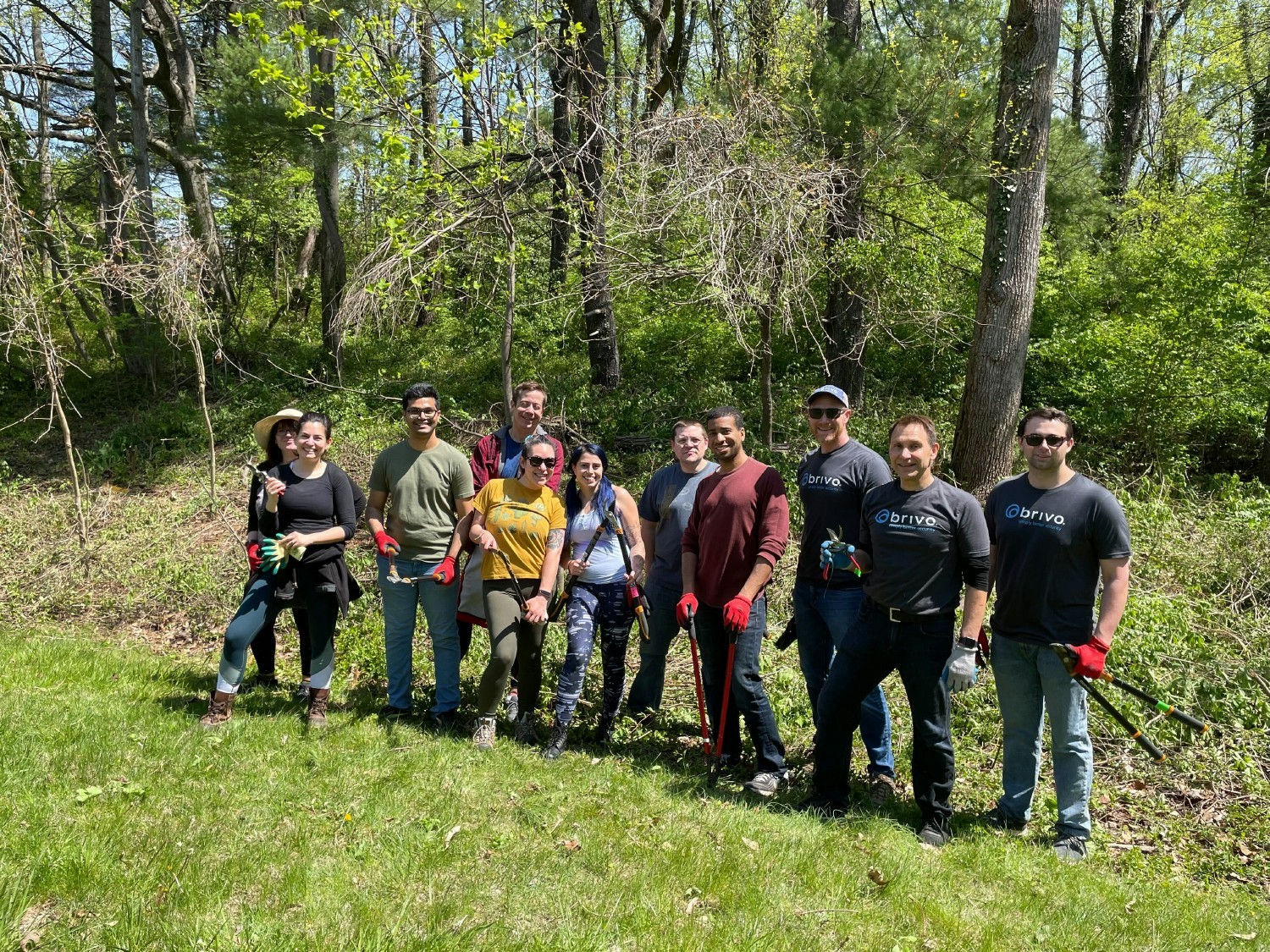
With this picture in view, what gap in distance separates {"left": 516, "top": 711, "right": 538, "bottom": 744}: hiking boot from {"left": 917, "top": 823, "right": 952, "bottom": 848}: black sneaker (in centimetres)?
226

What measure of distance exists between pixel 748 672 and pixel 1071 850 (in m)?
1.73

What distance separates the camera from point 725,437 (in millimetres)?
4699

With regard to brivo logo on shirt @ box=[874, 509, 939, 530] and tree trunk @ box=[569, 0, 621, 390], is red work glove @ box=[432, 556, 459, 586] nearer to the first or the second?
brivo logo on shirt @ box=[874, 509, 939, 530]

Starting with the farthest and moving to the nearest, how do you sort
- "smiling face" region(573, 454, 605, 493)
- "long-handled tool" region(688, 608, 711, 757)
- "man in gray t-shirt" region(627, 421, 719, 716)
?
"man in gray t-shirt" region(627, 421, 719, 716) < "smiling face" region(573, 454, 605, 493) < "long-handled tool" region(688, 608, 711, 757)

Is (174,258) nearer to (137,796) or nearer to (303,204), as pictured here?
(303,204)

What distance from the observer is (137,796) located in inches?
150

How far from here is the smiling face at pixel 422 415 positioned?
17.1ft

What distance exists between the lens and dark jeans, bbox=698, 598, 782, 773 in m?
4.68

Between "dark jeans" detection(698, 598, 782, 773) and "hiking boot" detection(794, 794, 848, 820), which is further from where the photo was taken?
"dark jeans" detection(698, 598, 782, 773)

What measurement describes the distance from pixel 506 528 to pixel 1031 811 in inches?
129

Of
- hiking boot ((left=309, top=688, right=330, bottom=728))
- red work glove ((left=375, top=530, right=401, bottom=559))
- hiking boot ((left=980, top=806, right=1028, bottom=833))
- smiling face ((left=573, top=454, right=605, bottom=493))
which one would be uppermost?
smiling face ((left=573, top=454, right=605, bottom=493))

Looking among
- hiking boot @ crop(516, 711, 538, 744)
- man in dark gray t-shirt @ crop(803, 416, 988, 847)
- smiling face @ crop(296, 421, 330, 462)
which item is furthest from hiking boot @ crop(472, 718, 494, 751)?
man in dark gray t-shirt @ crop(803, 416, 988, 847)

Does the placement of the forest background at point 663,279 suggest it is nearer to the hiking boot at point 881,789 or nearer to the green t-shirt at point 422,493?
the hiking boot at point 881,789

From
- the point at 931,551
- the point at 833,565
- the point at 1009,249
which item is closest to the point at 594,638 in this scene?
the point at 833,565
